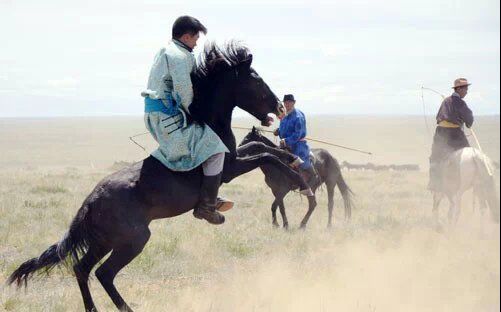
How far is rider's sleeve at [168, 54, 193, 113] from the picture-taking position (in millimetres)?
5902

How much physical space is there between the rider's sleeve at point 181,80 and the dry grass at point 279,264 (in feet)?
7.04

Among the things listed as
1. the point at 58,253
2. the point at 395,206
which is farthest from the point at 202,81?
the point at 395,206

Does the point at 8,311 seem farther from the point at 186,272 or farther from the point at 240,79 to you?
the point at 240,79

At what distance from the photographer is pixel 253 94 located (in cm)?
639

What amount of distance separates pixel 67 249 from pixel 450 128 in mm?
8826

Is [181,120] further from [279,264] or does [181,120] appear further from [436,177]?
[436,177]

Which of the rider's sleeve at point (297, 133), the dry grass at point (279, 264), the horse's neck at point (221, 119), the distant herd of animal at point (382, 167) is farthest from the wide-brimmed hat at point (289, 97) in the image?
the distant herd of animal at point (382, 167)

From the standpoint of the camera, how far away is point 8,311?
6.26m

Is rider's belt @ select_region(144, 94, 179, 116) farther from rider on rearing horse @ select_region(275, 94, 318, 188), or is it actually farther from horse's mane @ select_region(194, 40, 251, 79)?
rider on rearing horse @ select_region(275, 94, 318, 188)

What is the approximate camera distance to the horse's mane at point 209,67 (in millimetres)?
6191

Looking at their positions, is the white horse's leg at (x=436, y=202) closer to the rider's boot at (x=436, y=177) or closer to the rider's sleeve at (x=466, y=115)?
the rider's boot at (x=436, y=177)

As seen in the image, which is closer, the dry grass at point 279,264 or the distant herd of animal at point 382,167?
the dry grass at point 279,264

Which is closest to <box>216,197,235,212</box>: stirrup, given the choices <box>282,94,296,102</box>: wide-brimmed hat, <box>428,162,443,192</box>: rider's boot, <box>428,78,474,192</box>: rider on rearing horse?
<box>282,94,296,102</box>: wide-brimmed hat

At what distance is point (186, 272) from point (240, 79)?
3296mm
